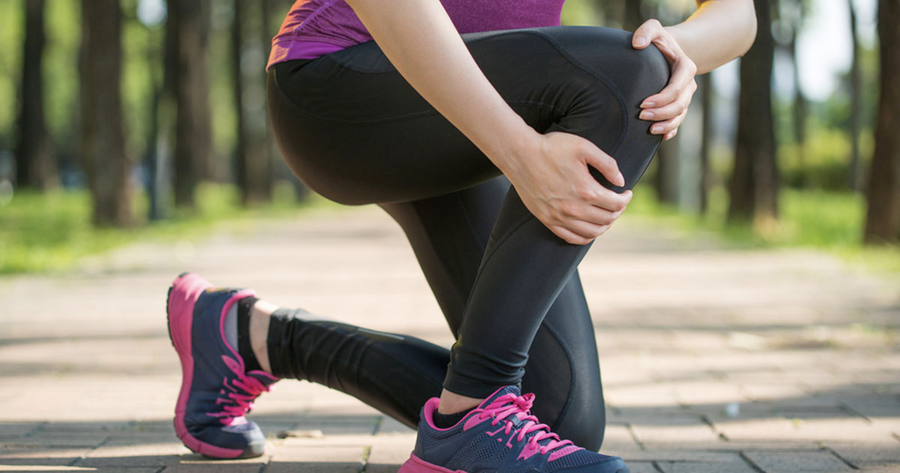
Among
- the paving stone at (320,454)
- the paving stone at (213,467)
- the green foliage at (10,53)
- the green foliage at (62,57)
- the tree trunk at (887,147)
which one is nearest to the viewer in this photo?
the paving stone at (213,467)

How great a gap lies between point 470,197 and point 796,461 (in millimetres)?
1010

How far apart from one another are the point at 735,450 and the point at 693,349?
6.21ft

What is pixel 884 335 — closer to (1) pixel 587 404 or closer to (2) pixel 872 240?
(1) pixel 587 404

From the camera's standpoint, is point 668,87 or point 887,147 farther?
point 887,147

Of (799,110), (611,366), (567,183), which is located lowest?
(799,110)

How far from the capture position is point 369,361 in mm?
2018

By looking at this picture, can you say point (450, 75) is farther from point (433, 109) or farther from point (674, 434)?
point (674, 434)

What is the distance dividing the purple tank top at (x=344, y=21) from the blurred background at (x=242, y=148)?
20.6ft

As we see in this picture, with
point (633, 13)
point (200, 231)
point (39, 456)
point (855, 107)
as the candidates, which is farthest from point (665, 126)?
point (855, 107)

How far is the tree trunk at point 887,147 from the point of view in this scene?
8.62 m

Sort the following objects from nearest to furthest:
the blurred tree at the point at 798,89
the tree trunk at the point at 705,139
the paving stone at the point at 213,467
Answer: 1. the paving stone at the point at 213,467
2. the tree trunk at the point at 705,139
3. the blurred tree at the point at 798,89

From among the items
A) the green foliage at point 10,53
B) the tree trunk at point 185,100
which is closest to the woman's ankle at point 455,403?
the tree trunk at point 185,100

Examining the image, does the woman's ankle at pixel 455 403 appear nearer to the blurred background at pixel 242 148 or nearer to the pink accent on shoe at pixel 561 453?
the pink accent on shoe at pixel 561 453

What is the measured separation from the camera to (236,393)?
2084 millimetres
